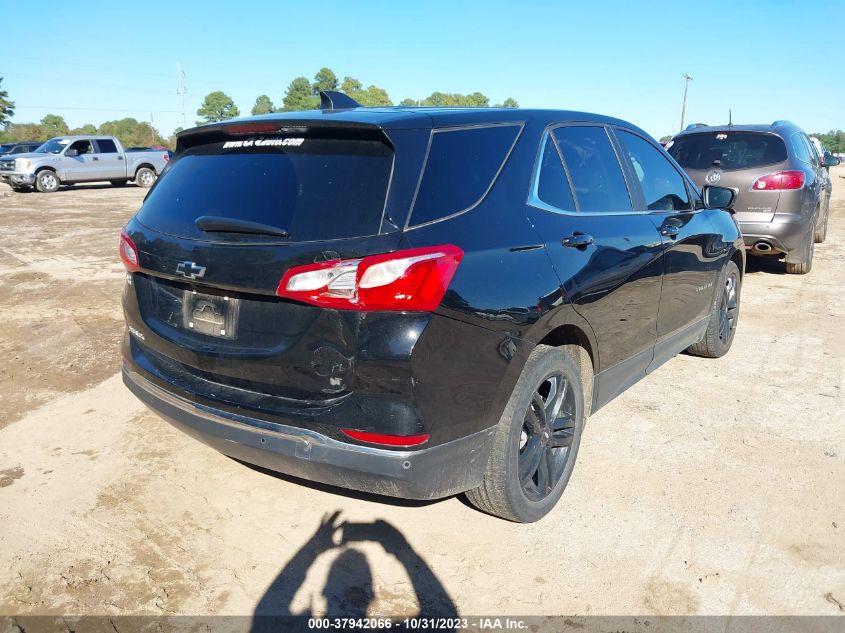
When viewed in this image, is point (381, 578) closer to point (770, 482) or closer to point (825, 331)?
point (770, 482)

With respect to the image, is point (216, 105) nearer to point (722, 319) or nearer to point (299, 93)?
point (299, 93)

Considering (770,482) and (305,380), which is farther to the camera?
(770,482)

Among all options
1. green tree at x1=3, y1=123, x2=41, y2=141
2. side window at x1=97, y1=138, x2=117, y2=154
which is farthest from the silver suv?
green tree at x1=3, y1=123, x2=41, y2=141

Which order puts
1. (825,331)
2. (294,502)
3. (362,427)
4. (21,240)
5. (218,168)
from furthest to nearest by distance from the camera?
(21,240), (825,331), (294,502), (218,168), (362,427)

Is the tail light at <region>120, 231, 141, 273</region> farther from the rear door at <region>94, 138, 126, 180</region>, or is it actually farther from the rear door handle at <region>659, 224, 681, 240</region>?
the rear door at <region>94, 138, 126, 180</region>

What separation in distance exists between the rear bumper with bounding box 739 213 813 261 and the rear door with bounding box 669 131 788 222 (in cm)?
7

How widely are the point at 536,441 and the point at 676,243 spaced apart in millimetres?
1795

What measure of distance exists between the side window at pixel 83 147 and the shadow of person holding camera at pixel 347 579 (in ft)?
78.6

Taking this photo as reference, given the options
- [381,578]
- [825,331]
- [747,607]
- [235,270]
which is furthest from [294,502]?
[825,331]

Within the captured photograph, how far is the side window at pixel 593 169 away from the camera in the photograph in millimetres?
3240

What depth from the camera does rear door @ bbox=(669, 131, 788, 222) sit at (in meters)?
7.20

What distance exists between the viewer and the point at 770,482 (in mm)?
3334

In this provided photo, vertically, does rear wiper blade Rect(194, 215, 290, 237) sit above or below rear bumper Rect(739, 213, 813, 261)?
above

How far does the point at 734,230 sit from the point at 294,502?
13.0ft
